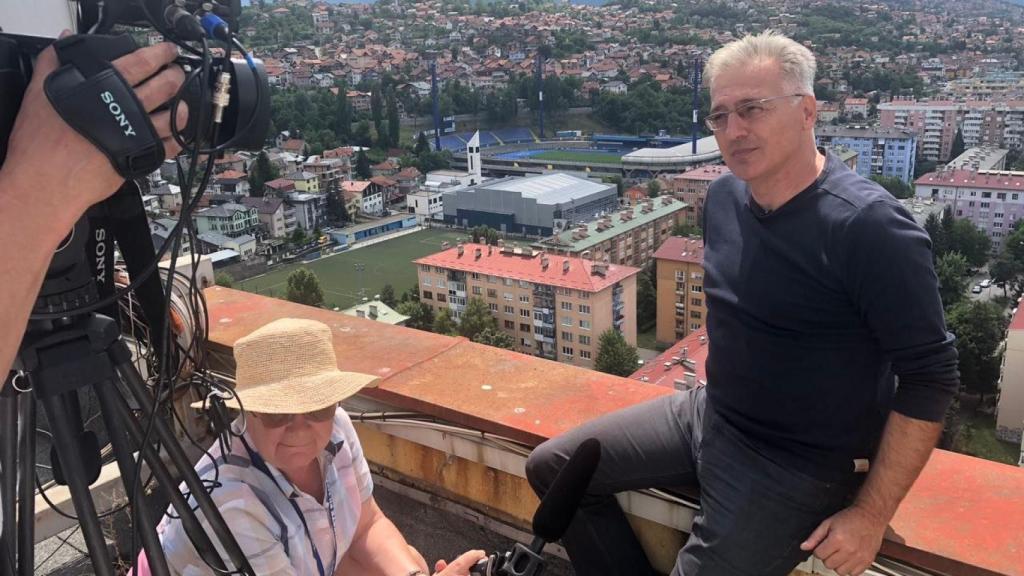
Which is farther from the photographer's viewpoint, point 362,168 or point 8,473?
point 362,168

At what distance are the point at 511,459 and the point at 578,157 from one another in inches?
1128

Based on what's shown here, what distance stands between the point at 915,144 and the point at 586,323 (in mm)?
17589

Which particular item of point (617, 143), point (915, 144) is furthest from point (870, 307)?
point (617, 143)

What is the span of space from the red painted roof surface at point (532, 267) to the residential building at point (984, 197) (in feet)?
34.1

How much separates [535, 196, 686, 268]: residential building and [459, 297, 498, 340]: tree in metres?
2.74

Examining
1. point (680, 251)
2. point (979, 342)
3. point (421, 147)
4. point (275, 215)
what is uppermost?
point (421, 147)

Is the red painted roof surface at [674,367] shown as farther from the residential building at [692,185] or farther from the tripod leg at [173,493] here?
the residential building at [692,185]

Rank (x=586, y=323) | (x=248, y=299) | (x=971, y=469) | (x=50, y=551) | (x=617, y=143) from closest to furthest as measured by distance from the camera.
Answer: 1. (x=971, y=469)
2. (x=50, y=551)
3. (x=248, y=299)
4. (x=586, y=323)
5. (x=617, y=143)

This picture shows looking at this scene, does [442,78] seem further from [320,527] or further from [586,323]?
[320,527]

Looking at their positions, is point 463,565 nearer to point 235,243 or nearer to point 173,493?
point 173,493

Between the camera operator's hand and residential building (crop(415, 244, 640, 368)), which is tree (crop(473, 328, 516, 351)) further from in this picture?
the camera operator's hand

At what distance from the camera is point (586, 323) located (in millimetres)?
12906

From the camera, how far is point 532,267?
43.3 ft

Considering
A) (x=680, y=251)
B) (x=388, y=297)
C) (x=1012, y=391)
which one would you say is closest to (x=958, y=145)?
(x=680, y=251)
